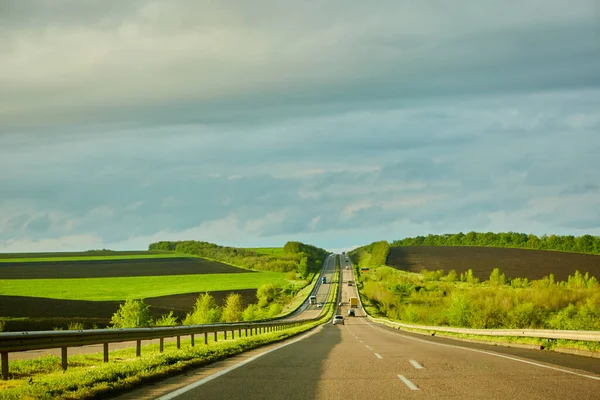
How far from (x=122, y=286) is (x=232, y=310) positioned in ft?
91.4

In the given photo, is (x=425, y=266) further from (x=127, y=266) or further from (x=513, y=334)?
(x=513, y=334)

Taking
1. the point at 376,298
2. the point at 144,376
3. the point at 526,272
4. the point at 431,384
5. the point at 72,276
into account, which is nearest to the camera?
the point at 431,384

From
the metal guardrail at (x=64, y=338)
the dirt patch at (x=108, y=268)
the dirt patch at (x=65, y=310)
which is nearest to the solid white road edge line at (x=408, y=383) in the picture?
the metal guardrail at (x=64, y=338)

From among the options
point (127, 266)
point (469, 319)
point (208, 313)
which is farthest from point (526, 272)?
point (127, 266)

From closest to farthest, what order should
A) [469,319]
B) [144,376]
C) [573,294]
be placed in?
1. [144,376]
2. [469,319]
3. [573,294]

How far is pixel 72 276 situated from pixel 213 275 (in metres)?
38.6

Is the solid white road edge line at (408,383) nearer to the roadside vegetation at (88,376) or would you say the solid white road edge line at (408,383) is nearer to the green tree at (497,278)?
the roadside vegetation at (88,376)

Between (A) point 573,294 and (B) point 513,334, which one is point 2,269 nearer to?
(A) point 573,294

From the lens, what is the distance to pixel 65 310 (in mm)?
87250

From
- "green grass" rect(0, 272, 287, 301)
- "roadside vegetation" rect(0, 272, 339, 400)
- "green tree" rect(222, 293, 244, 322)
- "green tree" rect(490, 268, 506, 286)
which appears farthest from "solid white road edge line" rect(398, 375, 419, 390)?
"green tree" rect(490, 268, 506, 286)

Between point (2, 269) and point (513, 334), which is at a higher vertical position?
point (2, 269)

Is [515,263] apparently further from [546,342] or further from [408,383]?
[408,383]

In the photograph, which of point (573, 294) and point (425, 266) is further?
point (425, 266)

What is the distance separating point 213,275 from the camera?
167000 mm
